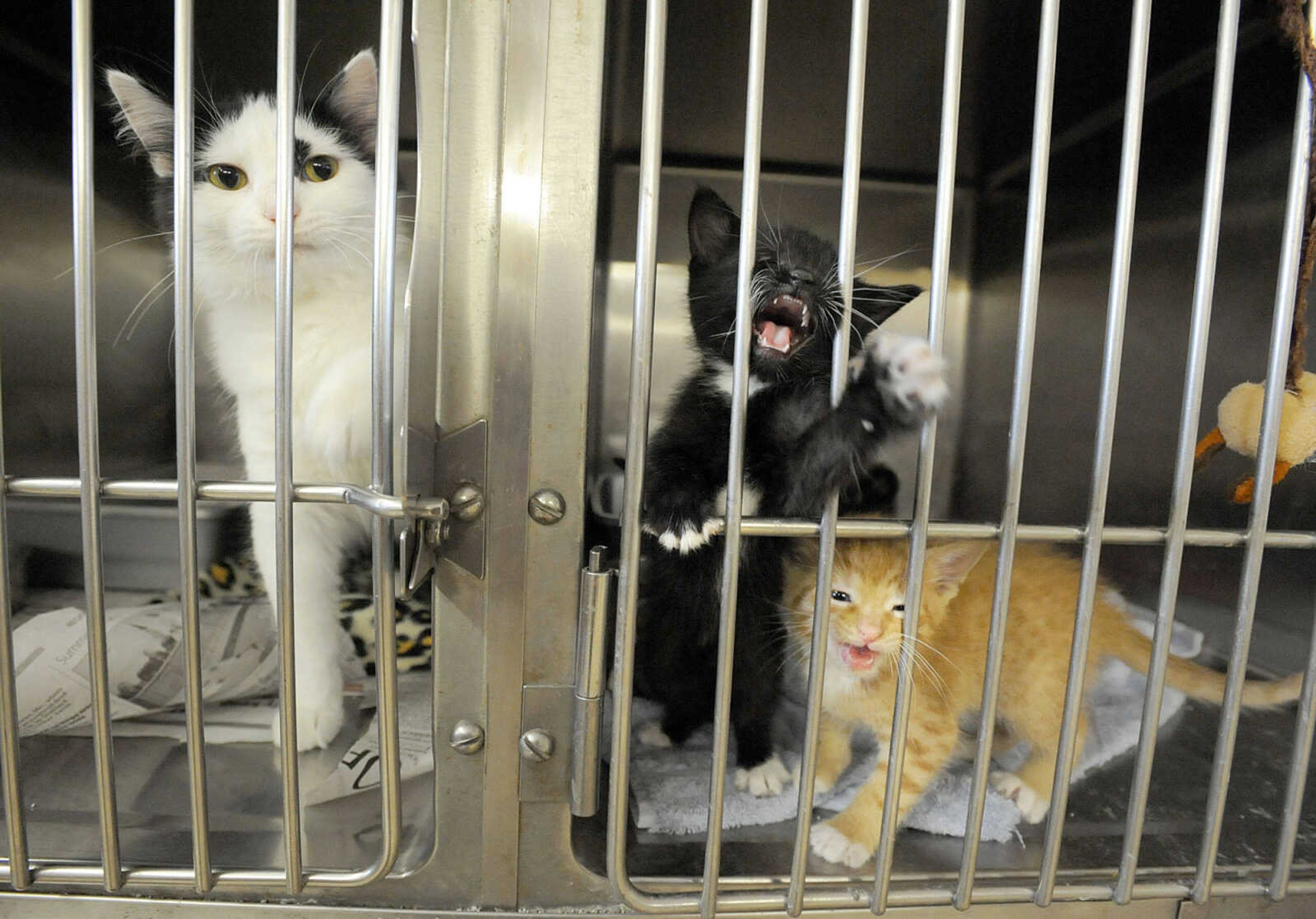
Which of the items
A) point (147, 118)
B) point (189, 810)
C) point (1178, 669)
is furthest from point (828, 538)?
point (147, 118)

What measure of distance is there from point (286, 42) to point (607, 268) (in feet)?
2.16

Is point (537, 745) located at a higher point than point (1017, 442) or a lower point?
lower

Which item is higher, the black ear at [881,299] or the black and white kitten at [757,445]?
the black ear at [881,299]

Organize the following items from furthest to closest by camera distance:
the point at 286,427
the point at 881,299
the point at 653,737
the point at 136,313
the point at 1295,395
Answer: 1. the point at 136,313
2. the point at 653,737
3. the point at 881,299
4. the point at 1295,395
5. the point at 286,427

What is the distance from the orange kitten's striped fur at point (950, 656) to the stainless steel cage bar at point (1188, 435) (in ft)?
0.58

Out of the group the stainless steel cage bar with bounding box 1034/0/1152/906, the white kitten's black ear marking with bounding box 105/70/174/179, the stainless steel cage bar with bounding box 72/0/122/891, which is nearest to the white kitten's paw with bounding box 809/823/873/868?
the stainless steel cage bar with bounding box 1034/0/1152/906

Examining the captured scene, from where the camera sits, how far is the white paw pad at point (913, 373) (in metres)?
0.57

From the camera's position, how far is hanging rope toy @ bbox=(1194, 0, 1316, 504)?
59cm

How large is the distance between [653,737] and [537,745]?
13.8 inches

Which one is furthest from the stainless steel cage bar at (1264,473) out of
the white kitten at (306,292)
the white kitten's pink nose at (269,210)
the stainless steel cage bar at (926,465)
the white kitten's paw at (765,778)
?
the white kitten's pink nose at (269,210)

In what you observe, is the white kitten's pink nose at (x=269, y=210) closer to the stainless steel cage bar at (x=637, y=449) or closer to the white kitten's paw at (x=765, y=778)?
the stainless steel cage bar at (x=637, y=449)

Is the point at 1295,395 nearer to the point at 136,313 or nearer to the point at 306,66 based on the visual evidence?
the point at 306,66

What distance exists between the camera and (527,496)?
1.90 ft

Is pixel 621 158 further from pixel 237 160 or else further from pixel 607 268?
pixel 237 160
